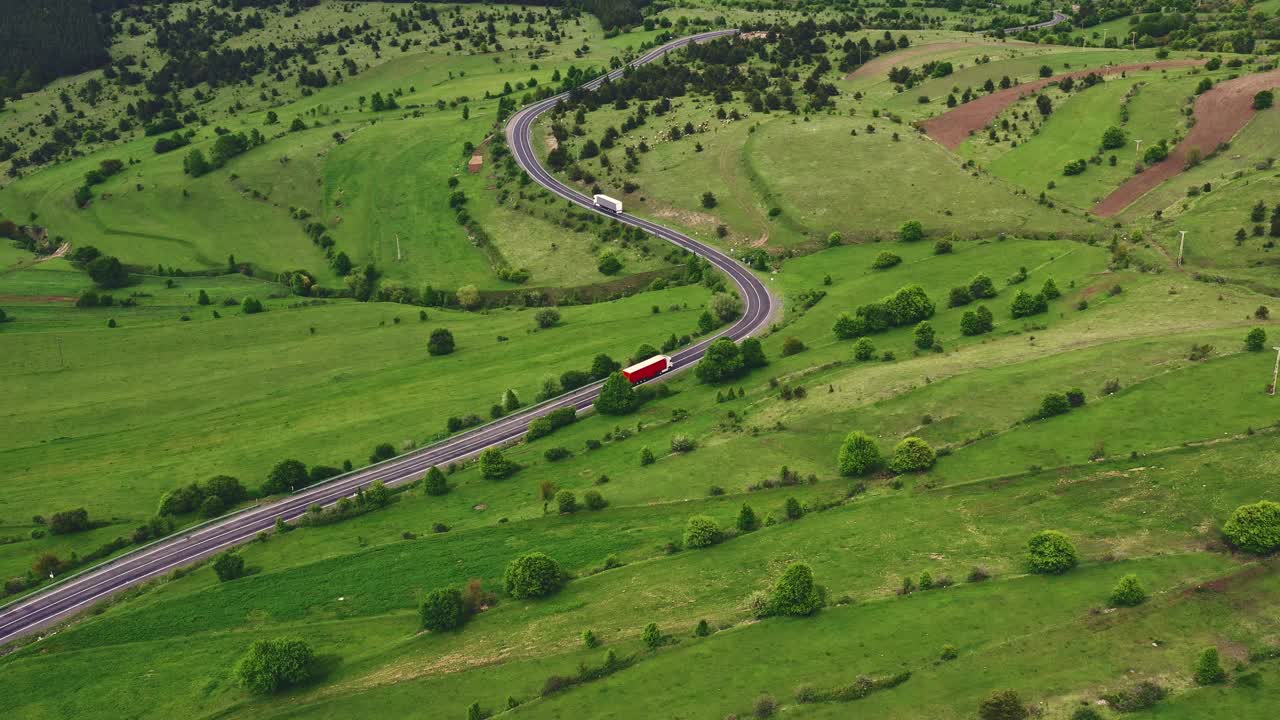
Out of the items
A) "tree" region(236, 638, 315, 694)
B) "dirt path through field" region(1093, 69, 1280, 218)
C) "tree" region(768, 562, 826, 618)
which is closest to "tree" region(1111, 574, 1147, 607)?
"tree" region(768, 562, 826, 618)

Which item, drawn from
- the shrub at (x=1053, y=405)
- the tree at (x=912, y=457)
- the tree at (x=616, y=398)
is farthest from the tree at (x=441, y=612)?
the shrub at (x=1053, y=405)

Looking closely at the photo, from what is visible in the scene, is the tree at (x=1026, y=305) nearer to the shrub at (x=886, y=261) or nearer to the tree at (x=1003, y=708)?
the shrub at (x=886, y=261)

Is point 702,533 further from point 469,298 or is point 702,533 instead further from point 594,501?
point 469,298

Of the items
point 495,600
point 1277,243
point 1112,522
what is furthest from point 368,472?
point 1277,243

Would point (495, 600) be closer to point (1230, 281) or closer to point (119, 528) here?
point (119, 528)

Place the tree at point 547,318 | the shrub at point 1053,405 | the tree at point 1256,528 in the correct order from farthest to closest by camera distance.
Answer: the tree at point 547,318
the shrub at point 1053,405
the tree at point 1256,528

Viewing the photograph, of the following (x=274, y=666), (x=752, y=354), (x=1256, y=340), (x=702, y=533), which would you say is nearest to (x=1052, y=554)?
(x=702, y=533)

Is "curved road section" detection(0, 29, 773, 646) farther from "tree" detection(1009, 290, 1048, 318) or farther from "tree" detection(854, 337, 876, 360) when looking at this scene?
"tree" detection(1009, 290, 1048, 318)
